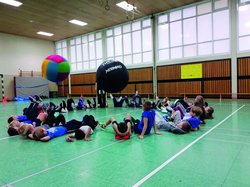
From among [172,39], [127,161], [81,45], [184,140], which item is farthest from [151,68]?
[127,161]

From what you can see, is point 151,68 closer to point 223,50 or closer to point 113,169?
point 223,50

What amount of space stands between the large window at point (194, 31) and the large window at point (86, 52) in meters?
6.38

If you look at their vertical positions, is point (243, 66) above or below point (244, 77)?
above

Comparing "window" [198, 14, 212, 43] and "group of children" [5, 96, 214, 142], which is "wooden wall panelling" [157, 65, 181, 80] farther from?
"group of children" [5, 96, 214, 142]

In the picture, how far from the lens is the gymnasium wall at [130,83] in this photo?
50.8 ft

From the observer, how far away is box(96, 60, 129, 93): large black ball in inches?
260

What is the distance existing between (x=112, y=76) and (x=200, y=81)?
8431mm

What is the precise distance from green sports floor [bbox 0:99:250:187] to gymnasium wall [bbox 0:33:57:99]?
54.9 feet

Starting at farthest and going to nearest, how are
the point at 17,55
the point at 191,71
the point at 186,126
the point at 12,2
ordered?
the point at 17,55, the point at 191,71, the point at 12,2, the point at 186,126

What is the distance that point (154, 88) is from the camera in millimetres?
15117

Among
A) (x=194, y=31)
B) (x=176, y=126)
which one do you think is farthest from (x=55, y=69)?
(x=194, y=31)

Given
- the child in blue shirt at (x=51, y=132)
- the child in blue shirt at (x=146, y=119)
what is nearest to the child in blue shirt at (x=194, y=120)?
the child in blue shirt at (x=146, y=119)

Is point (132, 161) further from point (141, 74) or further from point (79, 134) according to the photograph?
point (141, 74)

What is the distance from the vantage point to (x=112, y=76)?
6.61 metres
